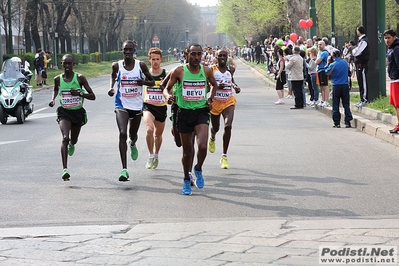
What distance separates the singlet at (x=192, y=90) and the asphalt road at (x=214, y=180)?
0.99 m

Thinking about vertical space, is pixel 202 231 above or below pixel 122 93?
below

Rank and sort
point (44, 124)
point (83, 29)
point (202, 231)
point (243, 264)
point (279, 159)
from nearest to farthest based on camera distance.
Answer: point (243, 264), point (202, 231), point (279, 159), point (44, 124), point (83, 29)

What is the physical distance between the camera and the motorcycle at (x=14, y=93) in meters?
20.7

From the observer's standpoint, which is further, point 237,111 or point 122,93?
point 237,111

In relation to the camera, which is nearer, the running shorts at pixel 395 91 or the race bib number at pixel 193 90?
the race bib number at pixel 193 90

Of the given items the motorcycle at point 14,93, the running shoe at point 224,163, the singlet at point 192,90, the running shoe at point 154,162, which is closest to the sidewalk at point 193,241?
the singlet at point 192,90

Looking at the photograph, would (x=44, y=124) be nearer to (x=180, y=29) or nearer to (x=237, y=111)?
(x=237, y=111)

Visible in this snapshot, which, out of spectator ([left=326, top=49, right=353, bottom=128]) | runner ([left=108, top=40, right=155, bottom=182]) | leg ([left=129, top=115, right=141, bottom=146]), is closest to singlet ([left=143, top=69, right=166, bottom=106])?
leg ([left=129, top=115, right=141, bottom=146])

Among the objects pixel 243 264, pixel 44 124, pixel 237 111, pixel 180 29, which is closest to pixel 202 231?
pixel 243 264

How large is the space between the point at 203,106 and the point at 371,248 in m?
3.67

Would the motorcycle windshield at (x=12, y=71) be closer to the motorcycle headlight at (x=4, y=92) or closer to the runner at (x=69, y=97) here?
the motorcycle headlight at (x=4, y=92)

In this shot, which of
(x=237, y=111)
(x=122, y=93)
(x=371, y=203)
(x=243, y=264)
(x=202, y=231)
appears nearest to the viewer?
(x=243, y=264)

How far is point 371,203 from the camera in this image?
29.5ft

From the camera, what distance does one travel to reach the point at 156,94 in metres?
11.9
